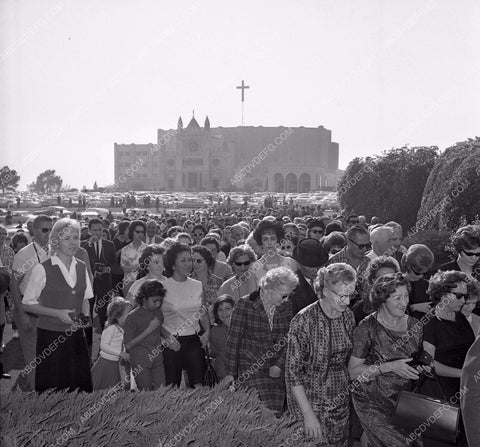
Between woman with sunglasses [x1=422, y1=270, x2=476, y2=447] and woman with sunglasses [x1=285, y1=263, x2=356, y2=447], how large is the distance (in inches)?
23.1

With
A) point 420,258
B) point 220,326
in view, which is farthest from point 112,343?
point 420,258

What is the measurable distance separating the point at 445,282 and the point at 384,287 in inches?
24.0

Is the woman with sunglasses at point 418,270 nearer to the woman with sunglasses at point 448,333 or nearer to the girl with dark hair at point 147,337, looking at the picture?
the woman with sunglasses at point 448,333

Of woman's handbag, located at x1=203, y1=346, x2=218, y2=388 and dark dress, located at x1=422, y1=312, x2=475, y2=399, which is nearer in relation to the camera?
dark dress, located at x1=422, y1=312, x2=475, y2=399

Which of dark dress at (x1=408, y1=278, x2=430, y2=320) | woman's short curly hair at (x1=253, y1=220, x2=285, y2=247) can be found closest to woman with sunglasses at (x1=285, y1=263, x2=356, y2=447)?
dark dress at (x1=408, y1=278, x2=430, y2=320)

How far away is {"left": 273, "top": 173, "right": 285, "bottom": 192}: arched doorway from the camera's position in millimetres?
129875

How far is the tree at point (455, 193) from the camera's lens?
49.8 ft

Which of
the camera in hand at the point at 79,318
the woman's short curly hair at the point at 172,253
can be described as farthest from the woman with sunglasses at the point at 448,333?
→ the camera in hand at the point at 79,318

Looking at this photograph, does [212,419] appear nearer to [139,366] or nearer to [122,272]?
[139,366]

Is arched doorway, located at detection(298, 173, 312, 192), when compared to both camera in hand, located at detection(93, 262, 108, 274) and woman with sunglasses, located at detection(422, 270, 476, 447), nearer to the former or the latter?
camera in hand, located at detection(93, 262, 108, 274)

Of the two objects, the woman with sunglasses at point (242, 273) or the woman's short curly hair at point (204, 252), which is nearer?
the woman with sunglasses at point (242, 273)

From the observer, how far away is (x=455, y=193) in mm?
15438

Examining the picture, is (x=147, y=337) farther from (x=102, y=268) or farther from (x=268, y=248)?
(x=102, y=268)

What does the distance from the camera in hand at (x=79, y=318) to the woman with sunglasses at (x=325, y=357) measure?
1606mm
